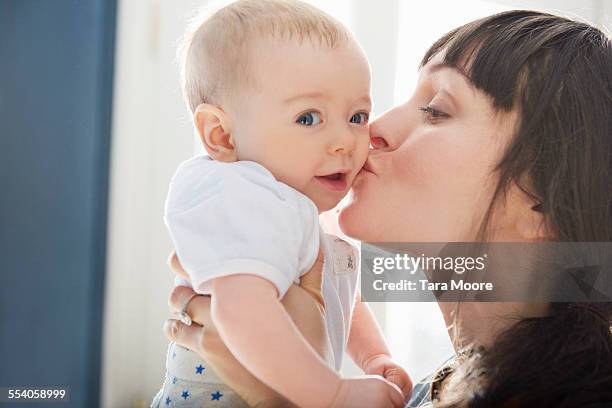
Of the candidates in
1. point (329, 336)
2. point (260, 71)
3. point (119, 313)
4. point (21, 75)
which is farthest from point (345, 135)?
point (119, 313)

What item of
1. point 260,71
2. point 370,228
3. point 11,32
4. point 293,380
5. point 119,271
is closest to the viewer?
point 293,380

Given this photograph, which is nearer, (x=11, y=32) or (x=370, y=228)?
(x=370, y=228)

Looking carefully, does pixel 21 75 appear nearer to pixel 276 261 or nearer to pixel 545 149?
pixel 276 261

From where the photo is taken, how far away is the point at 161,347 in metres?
1.86

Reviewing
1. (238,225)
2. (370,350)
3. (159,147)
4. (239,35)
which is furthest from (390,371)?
(159,147)

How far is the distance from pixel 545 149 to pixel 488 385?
1.08ft

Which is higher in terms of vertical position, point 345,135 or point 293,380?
point 345,135

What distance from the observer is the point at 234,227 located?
77 centimetres

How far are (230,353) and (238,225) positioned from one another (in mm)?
168

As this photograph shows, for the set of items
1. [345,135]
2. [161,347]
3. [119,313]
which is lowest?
[161,347]

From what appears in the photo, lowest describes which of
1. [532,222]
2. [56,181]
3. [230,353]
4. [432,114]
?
[56,181]

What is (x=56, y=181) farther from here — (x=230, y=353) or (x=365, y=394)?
(x=365, y=394)

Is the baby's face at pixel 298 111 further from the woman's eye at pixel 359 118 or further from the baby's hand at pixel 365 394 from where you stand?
the baby's hand at pixel 365 394

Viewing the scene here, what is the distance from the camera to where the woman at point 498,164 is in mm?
925
